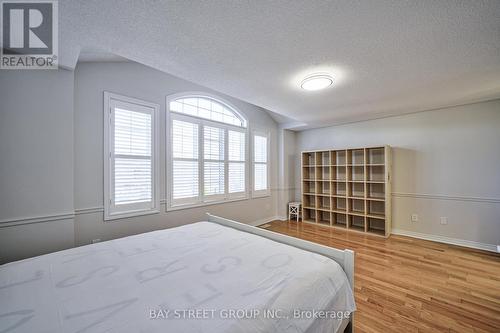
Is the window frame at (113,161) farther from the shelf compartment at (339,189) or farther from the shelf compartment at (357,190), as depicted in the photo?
the shelf compartment at (357,190)

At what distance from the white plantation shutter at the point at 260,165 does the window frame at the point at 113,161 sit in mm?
2210

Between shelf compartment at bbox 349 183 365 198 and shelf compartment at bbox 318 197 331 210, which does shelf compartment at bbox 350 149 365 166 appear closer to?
shelf compartment at bbox 349 183 365 198

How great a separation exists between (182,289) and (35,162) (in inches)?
78.9

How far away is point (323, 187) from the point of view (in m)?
4.79

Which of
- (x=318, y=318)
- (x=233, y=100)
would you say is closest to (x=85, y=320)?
(x=318, y=318)

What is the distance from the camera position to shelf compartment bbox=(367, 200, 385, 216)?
4.00 m

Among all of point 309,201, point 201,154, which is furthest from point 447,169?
point 201,154

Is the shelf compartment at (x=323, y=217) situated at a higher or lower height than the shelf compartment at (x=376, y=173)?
lower

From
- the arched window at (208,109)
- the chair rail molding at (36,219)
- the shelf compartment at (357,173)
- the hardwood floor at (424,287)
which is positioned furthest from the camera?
the shelf compartment at (357,173)

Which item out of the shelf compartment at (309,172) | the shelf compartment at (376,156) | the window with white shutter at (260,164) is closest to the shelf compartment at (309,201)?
the shelf compartment at (309,172)

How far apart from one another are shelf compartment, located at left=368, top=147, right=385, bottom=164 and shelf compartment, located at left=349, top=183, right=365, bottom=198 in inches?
21.8

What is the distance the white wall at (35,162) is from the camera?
70.4 inches

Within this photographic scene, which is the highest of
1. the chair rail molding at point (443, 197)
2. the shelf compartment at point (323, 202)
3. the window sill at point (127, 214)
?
the chair rail molding at point (443, 197)

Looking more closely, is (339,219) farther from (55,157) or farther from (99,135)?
(55,157)
